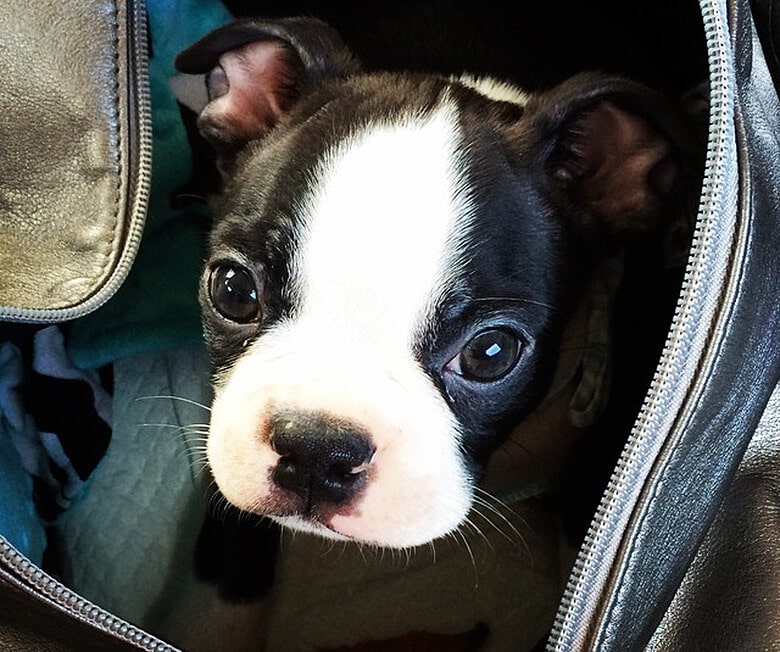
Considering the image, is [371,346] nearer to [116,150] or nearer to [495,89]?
[116,150]

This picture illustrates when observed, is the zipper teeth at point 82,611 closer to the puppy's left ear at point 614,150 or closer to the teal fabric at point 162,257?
the teal fabric at point 162,257

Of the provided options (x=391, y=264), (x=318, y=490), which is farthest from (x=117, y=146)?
(x=318, y=490)

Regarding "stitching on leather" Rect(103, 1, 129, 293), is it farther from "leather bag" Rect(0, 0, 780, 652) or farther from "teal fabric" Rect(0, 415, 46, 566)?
"teal fabric" Rect(0, 415, 46, 566)

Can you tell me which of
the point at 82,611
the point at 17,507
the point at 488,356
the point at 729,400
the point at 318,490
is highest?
the point at 729,400

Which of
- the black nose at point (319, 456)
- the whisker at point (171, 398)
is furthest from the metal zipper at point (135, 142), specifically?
the whisker at point (171, 398)

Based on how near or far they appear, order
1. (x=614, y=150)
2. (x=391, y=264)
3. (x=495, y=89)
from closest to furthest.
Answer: (x=391, y=264), (x=614, y=150), (x=495, y=89)

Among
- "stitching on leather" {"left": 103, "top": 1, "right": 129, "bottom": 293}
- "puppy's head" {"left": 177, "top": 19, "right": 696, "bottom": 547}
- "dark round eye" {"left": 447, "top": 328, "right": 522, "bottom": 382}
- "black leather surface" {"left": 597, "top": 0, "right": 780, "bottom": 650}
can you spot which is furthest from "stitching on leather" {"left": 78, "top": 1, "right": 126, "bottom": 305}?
"black leather surface" {"left": 597, "top": 0, "right": 780, "bottom": 650}
